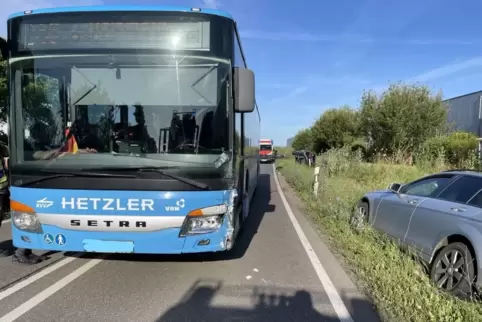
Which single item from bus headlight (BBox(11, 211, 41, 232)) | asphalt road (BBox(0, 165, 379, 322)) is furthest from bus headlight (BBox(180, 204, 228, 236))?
bus headlight (BBox(11, 211, 41, 232))

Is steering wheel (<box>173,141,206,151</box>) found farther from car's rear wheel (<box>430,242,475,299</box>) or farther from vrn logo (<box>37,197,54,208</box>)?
car's rear wheel (<box>430,242,475,299</box>)

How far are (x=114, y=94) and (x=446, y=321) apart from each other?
4.10 meters

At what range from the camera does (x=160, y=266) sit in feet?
18.6

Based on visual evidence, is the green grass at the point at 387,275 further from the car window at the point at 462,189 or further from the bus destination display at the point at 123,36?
the bus destination display at the point at 123,36

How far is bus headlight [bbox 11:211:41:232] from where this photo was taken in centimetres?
471

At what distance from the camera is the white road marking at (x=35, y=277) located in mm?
4512

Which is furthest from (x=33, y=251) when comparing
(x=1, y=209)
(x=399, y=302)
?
(x=399, y=302)

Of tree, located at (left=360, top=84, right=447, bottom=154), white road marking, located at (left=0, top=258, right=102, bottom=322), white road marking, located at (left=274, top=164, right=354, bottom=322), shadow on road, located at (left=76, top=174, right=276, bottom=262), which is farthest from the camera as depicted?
tree, located at (left=360, top=84, right=447, bottom=154)

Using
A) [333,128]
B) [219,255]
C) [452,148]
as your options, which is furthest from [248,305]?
[333,128]

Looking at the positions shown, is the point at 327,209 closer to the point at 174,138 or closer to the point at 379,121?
the point at 174,138

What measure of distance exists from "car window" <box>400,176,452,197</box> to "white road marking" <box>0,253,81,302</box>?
5.27m

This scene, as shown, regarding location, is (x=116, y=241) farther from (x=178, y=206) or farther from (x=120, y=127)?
(x=120, y=127)

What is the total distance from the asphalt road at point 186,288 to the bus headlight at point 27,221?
66 centimetres

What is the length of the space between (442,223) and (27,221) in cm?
501
